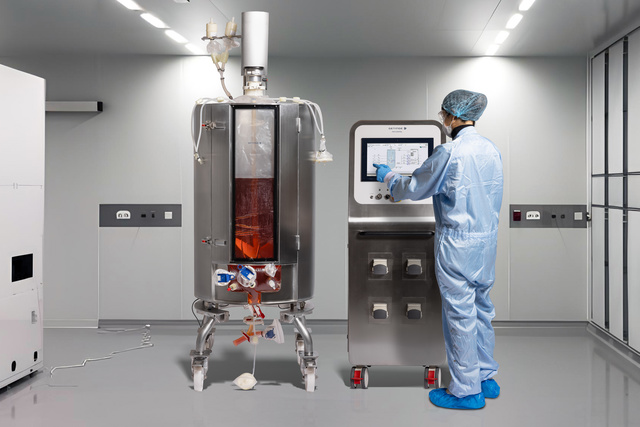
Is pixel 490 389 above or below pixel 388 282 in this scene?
below

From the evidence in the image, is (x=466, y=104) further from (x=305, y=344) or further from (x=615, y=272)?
(x=615, y=272)

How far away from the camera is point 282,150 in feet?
10.6

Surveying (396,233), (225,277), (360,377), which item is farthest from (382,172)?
(360,377)

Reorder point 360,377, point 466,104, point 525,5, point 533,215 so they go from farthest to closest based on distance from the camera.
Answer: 1. point 533,215
2. point 525,5
3. point 360,377
4. point 466,104

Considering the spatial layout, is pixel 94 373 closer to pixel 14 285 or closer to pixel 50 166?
pixel 14 285

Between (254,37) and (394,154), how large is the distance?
1.02 metres

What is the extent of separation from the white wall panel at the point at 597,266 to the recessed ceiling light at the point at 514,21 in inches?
63.9


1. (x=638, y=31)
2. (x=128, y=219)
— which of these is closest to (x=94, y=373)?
(x=128, y=219)

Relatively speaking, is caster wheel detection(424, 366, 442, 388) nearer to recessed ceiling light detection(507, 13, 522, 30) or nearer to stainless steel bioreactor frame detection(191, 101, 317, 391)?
stainless steel bioreactor frame detection(191, 101, 317, 391)

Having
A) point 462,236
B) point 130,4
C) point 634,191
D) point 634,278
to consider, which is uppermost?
point 130,4

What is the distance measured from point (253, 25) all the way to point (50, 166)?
266 cm

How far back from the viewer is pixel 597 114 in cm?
469

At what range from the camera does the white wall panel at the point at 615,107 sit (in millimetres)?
4238

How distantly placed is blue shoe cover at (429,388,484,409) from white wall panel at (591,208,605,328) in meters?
2.01
